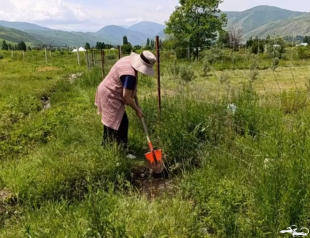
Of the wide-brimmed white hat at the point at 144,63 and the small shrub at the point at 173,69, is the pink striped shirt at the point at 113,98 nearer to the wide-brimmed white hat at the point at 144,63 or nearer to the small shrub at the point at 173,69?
the wide-brimmed white hat at the point at 144,63

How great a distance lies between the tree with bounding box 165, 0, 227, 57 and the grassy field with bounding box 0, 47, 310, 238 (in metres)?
38.5

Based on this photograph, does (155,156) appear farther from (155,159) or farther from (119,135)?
(119,135)

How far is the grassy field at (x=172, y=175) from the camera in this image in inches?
103

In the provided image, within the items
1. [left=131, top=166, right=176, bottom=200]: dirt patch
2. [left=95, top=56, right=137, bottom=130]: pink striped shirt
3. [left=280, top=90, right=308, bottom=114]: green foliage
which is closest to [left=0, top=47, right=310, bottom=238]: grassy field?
[left=131, top=166, right=176, bottom=200]: dirt patch

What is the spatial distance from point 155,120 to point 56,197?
2.06m

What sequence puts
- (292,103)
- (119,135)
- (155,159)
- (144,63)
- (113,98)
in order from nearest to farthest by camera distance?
(144,63) → (155,159) → (113,98) → (119,135) → (292,103)

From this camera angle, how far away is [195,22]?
4372cm

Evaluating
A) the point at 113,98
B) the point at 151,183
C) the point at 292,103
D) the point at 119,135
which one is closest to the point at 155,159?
the point at 151,183

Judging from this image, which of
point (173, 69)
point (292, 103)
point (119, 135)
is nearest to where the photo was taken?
point (119, 135)

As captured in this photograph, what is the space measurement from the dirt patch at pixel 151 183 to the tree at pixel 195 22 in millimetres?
39564

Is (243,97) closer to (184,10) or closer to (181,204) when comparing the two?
(181,204)

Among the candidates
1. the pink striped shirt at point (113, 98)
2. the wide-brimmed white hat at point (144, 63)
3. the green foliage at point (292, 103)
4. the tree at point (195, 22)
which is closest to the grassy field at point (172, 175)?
the pink striped shirt at point (113, 98)

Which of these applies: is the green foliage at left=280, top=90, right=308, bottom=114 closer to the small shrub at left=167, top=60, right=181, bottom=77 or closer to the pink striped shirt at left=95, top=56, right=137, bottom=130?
the small shrub at left=167, top=60, right=181, bottom=77

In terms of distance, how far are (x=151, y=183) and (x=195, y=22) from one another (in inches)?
1664
